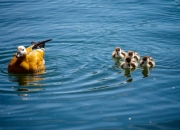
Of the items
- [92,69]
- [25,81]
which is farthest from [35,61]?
[92,69]

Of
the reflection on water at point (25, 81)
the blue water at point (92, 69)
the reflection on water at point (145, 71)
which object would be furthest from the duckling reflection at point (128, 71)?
the reflection on water at point (25, 81)

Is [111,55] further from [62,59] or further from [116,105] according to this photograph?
[116,105]

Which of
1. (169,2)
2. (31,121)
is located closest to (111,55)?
(31,121)

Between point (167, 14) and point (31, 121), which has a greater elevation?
point (167, 14)

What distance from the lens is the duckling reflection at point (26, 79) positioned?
33.3 ft

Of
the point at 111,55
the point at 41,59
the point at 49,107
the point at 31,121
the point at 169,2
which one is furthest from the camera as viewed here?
the point at 169,2

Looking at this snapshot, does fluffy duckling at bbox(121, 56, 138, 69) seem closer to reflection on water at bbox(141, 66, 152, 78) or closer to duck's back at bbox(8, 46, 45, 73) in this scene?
reflection on water at bbox(141, 66, 152, 78)

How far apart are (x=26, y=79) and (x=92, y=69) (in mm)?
1908

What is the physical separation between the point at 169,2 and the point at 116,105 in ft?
32.7

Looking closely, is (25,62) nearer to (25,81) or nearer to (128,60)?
(25,81)

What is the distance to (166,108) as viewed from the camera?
28.0 feet

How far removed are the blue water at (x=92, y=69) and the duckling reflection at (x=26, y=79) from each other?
3cm

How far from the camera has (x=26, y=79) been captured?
34.6ft

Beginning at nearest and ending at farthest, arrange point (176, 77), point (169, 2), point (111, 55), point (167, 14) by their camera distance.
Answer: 1. point (176, 77)
2. point (111, 55)
3. point (167, 14)
4. point (169, 2)
